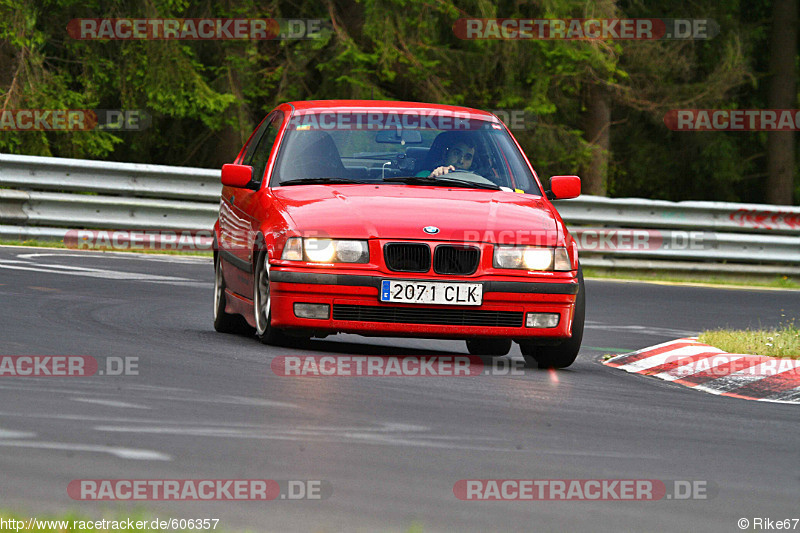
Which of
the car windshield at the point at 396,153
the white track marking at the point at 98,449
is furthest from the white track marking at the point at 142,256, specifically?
the white track marking at the point at 98,449

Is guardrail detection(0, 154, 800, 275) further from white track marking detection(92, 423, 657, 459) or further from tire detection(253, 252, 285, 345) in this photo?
white track marking detection(92, 423, 657, 459)

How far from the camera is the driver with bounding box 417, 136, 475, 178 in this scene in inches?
368

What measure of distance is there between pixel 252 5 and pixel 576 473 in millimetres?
18794

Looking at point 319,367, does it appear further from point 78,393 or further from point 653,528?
point 653,528

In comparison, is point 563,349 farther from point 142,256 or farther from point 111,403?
point 142,256

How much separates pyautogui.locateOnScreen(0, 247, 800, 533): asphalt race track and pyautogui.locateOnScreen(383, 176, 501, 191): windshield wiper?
1.09 meters

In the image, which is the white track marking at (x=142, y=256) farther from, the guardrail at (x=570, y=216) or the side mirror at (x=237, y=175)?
the side mirror at (x=237, y=175)

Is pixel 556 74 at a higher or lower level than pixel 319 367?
higher

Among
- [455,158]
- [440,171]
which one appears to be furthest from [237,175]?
[455,158]

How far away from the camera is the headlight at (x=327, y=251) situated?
813cm

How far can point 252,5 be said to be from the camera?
23.2 metres

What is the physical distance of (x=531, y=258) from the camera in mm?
8297

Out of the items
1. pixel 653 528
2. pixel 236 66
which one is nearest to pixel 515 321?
pixel 653 528
